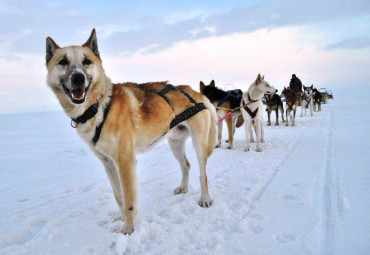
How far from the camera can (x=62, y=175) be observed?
498cm

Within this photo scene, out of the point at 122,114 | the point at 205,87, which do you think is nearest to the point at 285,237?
the point at 122,114

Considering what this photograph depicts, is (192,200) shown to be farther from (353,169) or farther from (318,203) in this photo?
(353,169)

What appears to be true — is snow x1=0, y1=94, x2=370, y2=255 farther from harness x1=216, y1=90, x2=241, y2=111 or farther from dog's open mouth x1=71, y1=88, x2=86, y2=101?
harness x1=216, y1=90, x2=241, y2=111

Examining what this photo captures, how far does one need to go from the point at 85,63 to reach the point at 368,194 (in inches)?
162

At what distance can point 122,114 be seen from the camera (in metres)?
2.90

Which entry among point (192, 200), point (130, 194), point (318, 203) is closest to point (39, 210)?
point (130, 194)

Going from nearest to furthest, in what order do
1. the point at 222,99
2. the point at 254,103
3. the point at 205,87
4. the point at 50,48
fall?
1. the point at 50,48
2. the point at 254,103
3. the point at 222,99
4. the point at 205,87

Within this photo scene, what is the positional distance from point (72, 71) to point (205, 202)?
2.38 meters

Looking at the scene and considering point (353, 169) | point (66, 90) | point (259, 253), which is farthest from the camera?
point (353, 169)

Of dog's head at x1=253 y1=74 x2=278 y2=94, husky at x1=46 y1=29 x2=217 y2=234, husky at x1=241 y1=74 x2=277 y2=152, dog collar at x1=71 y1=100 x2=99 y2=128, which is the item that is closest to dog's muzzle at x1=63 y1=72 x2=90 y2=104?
husky at x1=46 y1=29 x2=217 y2=234

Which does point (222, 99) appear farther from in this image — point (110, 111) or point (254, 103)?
point (110, 111)

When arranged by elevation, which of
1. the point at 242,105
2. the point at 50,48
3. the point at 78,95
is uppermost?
the point at 50,48

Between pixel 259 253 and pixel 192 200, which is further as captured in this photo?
pixel 192 200

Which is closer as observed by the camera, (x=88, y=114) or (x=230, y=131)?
(x=88, y=114)
